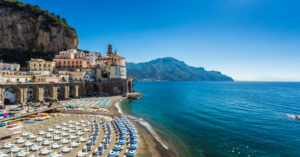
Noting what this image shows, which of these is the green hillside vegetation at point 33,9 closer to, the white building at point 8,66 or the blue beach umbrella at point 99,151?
the white building at point 8,66

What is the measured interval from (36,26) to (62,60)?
34.1 meters

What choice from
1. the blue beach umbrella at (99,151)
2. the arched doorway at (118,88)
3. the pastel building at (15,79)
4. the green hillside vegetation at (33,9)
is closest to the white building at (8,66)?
the pastel building at (15,79)

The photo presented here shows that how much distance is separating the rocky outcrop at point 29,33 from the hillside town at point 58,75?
9.71 m

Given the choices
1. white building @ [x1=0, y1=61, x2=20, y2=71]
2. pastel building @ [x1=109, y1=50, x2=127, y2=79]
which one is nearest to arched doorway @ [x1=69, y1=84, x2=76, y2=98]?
pastel building @ [x1=109, y1=50, x2=127, y2=79]

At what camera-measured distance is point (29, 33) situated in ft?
290

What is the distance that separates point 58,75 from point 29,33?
170 ft

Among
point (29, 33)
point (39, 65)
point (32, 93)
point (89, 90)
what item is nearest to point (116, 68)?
point (89, 90)

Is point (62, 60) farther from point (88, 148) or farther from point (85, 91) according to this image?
point (88, 148)

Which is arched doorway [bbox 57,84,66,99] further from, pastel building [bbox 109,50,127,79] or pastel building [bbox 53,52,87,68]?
pastel building [bbox 109,50,127,79]

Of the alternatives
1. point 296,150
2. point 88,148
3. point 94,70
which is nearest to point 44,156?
point 88,148

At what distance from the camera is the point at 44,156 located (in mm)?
19031

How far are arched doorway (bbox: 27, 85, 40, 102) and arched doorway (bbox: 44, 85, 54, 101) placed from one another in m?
3.91

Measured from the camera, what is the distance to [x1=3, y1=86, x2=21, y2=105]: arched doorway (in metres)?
46.0

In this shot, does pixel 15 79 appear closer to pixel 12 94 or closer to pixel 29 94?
pixel 12 94
